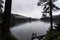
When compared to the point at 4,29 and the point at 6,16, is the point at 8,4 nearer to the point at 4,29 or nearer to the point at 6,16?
the point at 6,16

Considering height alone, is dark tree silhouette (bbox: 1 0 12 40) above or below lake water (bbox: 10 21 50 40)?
above

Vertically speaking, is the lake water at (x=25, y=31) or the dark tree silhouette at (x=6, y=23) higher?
the dark tree silhouette at (x=6, y=23)

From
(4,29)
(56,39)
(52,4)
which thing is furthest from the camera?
(52,4)

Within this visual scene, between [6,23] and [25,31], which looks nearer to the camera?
[6,23]

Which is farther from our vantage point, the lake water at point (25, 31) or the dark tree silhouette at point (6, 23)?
the lake water at point (25, 31)

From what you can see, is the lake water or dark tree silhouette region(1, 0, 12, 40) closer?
dark tree silhouette region(1, 0, 12, 40)

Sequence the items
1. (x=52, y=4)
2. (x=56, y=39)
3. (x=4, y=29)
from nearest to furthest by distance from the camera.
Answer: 1. (x=4, y=29)
2. (x=56, y=39)
3. (x=52, y=4)

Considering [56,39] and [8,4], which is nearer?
[8,4]

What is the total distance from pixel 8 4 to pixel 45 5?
1117 cm

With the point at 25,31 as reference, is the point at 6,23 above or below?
above

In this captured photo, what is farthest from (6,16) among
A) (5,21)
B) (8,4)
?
(8,4)

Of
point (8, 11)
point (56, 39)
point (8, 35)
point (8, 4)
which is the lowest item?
point (56, 39)

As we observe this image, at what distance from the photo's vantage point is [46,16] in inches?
617

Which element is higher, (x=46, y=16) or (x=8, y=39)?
(x=46, y=16)
